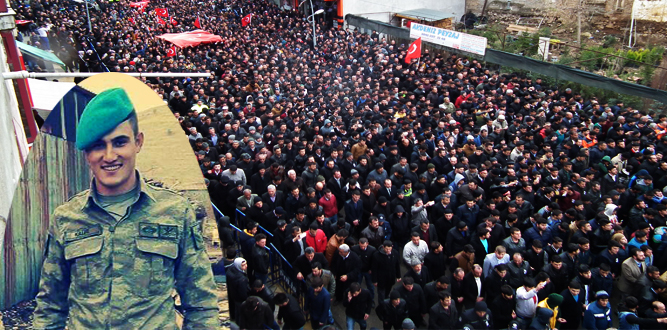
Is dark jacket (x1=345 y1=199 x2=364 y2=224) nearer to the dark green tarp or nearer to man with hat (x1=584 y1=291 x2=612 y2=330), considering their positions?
man with hat (x1=584 y1=291 x2=612 y2=330)

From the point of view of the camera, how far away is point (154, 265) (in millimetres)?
3658

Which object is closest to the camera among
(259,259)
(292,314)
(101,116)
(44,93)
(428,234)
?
(101,116)

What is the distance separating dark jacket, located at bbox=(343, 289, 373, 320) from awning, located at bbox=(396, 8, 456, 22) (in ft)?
69.1

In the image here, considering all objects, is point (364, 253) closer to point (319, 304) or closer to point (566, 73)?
point (319, 304)

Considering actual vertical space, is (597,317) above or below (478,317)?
below

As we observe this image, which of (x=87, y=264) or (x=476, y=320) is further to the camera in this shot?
(x=476, y=320)

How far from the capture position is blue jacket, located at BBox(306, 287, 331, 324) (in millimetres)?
6617

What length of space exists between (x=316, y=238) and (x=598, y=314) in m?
3.60

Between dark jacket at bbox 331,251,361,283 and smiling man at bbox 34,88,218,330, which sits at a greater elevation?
smiling man at bbox 34,88,218,330

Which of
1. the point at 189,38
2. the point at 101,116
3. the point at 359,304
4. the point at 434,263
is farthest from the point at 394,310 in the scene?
the point at 189,38

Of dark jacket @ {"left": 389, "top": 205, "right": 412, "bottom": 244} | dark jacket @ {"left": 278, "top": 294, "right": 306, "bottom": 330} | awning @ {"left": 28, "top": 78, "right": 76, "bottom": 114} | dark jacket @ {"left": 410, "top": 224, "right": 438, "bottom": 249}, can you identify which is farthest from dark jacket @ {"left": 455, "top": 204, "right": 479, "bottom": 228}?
awning @ {"left": 28, "top": 78, "right": 76, "bottom": 114}

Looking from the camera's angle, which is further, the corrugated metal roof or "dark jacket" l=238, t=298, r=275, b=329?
the corrugated metal roof

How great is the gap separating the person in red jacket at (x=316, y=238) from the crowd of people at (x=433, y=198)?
1cm

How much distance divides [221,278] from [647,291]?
5.35 metres
